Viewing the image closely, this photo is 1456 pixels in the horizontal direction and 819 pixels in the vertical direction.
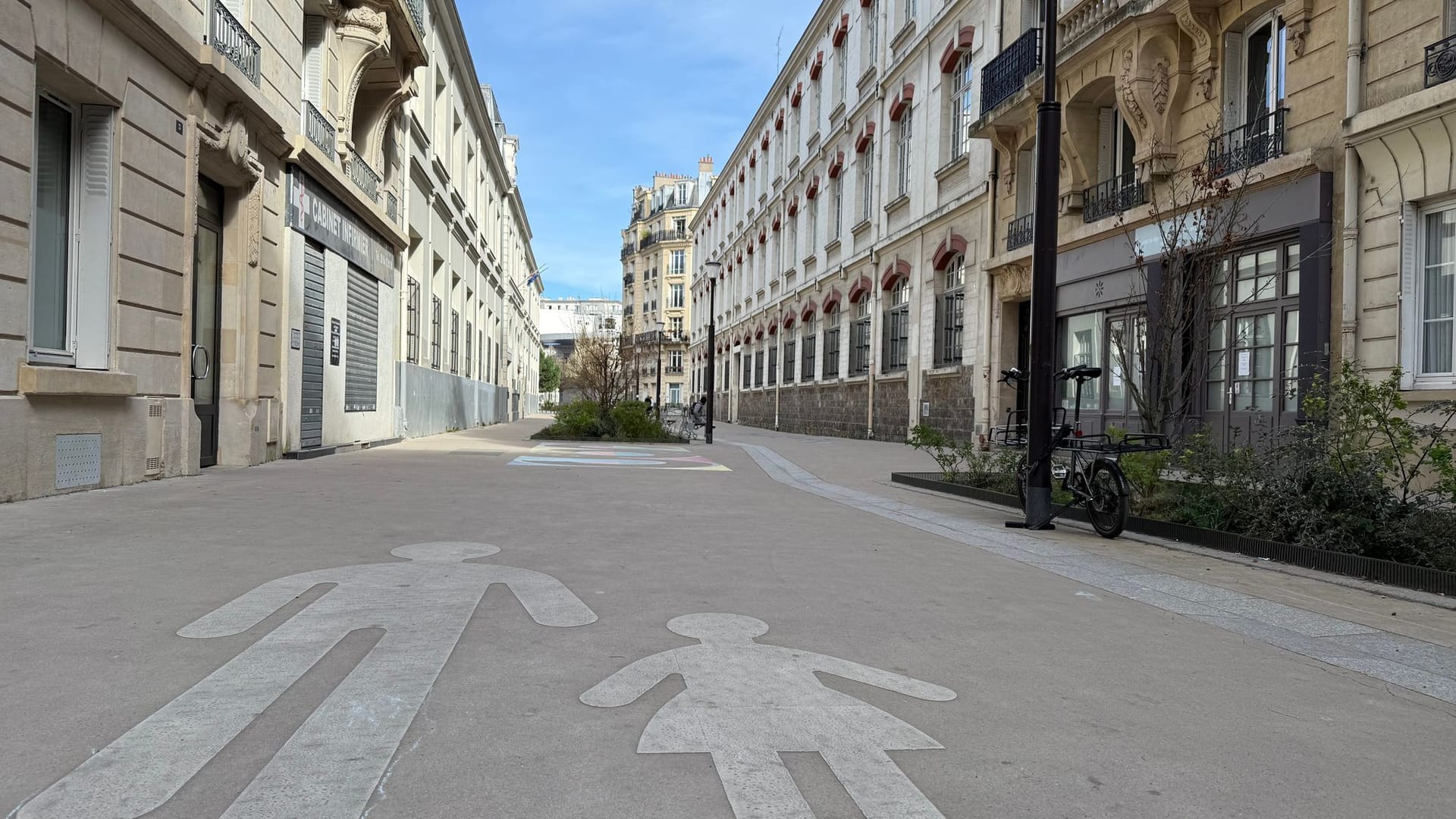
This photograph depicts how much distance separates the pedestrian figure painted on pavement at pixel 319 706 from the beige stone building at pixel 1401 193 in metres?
10.4

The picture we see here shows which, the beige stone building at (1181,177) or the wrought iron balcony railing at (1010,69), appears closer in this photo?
the beige stone building at (1181,177)

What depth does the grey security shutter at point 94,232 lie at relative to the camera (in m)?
8.62

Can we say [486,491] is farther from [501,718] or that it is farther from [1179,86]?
[1179,86]

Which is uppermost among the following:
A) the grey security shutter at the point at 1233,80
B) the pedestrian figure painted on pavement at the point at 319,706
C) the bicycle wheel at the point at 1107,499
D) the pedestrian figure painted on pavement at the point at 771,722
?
the grey security shutter at the point at 1233,80

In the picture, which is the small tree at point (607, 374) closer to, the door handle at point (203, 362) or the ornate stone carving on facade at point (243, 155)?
the ornate stone carving on facade at point (243, 155)

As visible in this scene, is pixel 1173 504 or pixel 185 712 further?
pixel 1173 504

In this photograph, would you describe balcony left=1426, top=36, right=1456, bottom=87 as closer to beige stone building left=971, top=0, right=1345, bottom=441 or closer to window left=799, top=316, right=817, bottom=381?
beige stone building left=971, top=0, right=1345, bottom=441

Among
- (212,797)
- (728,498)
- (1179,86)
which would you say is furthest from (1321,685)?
(1179,86)

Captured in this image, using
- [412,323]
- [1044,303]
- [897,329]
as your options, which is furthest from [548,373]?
[1044,303]

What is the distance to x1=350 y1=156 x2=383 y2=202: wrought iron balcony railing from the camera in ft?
55.1

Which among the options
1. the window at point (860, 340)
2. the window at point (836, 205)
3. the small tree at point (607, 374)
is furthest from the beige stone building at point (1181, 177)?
the window at point (836, 205)

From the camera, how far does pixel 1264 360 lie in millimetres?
13008

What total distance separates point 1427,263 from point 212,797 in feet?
41.1

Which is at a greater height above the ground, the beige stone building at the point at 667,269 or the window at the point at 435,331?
the beige stone building at the point at 667,269
